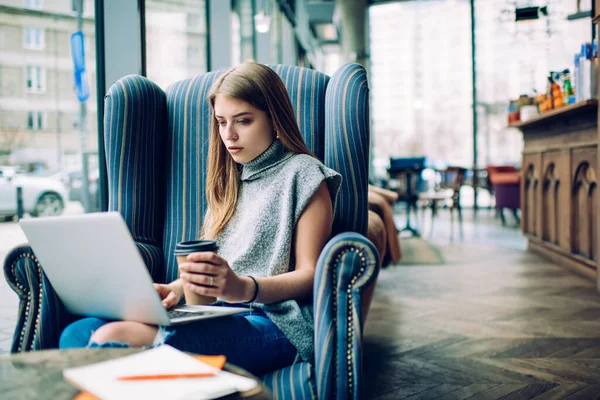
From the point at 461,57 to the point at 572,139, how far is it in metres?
6.76

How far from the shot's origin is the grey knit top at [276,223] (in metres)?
1.36

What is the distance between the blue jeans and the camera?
1.22 meters

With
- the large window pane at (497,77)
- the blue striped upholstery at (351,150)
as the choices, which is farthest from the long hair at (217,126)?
the large window pane at (497,77)

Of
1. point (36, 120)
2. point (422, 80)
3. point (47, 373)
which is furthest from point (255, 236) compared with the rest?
point (422, 80)

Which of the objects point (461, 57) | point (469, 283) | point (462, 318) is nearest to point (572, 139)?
point (469, 283)

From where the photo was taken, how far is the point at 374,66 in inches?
437

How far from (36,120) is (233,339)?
7.35 feet

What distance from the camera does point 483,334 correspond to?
9.38 ft

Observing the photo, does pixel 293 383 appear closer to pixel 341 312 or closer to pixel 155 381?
pixel 341 312

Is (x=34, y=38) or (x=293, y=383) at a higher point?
(x=34, y=38)

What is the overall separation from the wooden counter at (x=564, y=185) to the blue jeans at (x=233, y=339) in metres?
3.02

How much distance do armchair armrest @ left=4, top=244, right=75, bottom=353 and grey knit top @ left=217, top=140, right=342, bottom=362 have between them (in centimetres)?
44

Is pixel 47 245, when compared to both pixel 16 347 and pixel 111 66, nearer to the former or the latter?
pixel 16 347

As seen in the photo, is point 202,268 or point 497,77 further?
point 497,77
